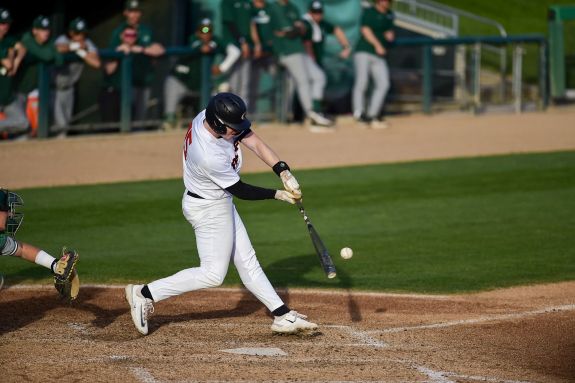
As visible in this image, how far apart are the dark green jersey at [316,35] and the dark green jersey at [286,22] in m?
0.18

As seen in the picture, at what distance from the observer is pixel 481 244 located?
1152 centimetres

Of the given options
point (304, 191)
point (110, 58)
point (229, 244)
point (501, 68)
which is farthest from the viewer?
point (501, 68)

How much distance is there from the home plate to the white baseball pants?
1.48ft

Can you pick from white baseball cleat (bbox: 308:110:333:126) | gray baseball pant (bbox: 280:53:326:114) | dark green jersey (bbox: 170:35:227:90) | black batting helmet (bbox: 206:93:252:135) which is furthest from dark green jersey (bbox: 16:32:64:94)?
black batting helmet (bbox: 206:93:252:135)

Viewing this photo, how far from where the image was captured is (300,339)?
26.0 feet

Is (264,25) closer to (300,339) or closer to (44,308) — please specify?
(44,308)

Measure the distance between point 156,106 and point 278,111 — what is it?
2395mm

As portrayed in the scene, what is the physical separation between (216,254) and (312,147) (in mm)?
9314

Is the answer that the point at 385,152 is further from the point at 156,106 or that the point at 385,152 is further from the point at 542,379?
the point at 542,379

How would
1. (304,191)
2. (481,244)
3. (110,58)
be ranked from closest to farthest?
(481,244), (304,191), (110,58)

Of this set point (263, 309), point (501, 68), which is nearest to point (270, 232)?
point (263, 309)

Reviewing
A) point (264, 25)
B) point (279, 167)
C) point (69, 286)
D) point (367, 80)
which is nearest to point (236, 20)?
point (264, 25)

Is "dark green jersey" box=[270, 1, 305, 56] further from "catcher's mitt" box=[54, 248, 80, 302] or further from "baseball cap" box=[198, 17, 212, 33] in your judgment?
"catcher's mitt" box=[54, 248, 80, 302]

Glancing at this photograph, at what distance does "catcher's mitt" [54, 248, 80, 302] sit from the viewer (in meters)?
8.23
